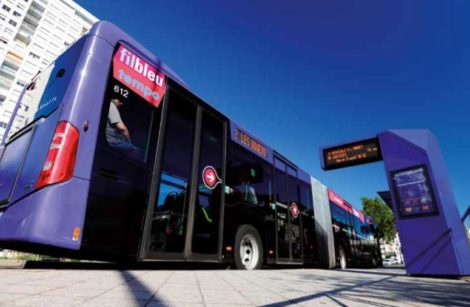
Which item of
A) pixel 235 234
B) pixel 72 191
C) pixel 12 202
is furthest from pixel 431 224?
pixel 12 202

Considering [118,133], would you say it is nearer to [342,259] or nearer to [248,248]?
[248,248]

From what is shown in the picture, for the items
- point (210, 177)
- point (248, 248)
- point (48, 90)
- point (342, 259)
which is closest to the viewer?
point (48, 90)

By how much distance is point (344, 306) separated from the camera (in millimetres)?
1936

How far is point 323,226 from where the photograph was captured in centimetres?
908

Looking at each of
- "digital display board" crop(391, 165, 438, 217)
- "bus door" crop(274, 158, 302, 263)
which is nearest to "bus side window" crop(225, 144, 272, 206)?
"bus door" crop(274, 158, 302, 263)

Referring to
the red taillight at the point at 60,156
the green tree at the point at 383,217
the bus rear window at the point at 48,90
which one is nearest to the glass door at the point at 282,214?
the red taillight at the point at 60,156

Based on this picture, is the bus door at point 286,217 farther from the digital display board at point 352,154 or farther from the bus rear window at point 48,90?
the bus rear window at point 48,90

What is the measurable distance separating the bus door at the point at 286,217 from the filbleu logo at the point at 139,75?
12.5 feet

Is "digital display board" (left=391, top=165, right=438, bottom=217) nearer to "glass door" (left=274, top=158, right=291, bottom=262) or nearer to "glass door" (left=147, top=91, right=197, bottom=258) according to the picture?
"glass door" (left=274, top=158, right=291, bottom=262)

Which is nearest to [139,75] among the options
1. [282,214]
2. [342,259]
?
[282,214]

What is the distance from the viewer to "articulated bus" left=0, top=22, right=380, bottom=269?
110 inches

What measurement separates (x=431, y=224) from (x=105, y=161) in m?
7.71

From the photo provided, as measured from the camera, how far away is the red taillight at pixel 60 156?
277 cm

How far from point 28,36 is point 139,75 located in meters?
54.5
